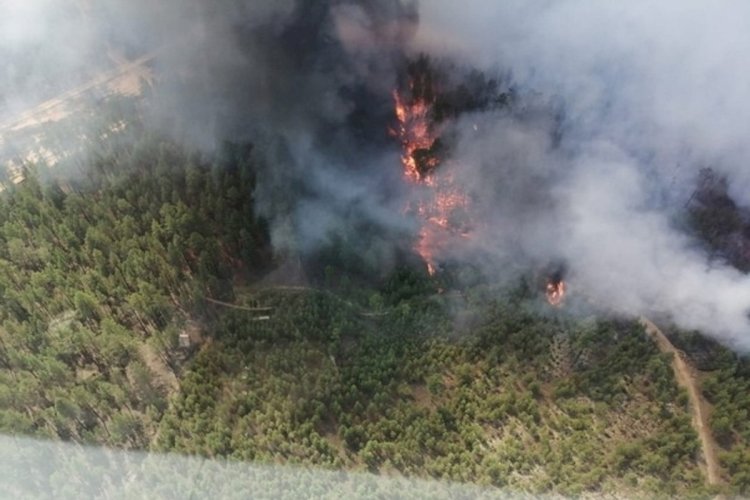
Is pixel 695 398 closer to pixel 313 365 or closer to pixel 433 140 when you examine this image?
pixel 313 365

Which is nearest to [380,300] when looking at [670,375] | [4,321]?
[670,375]

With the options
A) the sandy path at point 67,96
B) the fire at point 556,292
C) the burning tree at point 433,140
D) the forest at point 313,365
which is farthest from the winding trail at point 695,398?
the sandy path at point 67,96

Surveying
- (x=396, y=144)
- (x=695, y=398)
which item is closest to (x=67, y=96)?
(x=396, y=144)

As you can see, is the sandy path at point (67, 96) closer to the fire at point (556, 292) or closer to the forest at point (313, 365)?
the forest at point (313, 365)

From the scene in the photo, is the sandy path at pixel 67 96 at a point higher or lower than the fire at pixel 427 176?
higher

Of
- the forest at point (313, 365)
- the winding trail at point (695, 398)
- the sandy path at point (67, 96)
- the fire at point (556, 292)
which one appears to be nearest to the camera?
the forest at point (313, 365)

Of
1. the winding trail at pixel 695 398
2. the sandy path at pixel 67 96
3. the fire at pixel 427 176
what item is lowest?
the winding trail at pixel 695 398

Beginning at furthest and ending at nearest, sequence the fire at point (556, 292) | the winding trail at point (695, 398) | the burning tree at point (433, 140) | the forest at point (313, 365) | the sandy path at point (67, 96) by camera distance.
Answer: the sandy path at point (67, 96)
the burning tree at point (433, 140)
the fire at point (556, 292)
the winding trail at point (695, 398)
the forest at point (313, 365)
